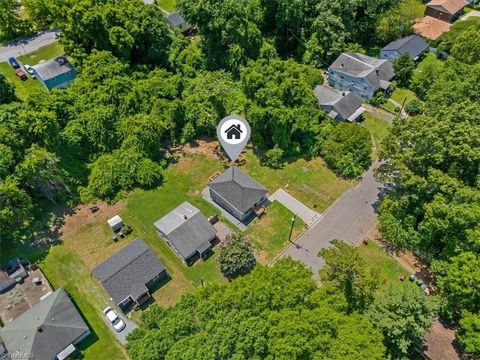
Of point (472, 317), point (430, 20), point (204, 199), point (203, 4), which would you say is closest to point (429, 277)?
point (472, 317)

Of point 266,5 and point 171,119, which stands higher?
point 266,5

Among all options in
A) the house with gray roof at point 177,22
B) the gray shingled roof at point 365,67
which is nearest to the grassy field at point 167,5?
the house with gray roof at point 177,22

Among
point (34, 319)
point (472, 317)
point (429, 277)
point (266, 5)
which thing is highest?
point (266, 5)

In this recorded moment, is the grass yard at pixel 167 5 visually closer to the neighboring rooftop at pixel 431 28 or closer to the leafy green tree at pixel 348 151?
the leafy green tree at pixel 348 151

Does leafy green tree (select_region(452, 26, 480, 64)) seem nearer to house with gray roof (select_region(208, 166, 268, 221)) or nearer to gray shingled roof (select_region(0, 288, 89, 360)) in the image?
house with gray roof (select_region(208, 166, 268, 221))

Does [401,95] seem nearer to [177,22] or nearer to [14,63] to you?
[177,22]

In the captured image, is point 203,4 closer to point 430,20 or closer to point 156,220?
point 156,220

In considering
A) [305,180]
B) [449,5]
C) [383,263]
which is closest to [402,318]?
[383,263]
